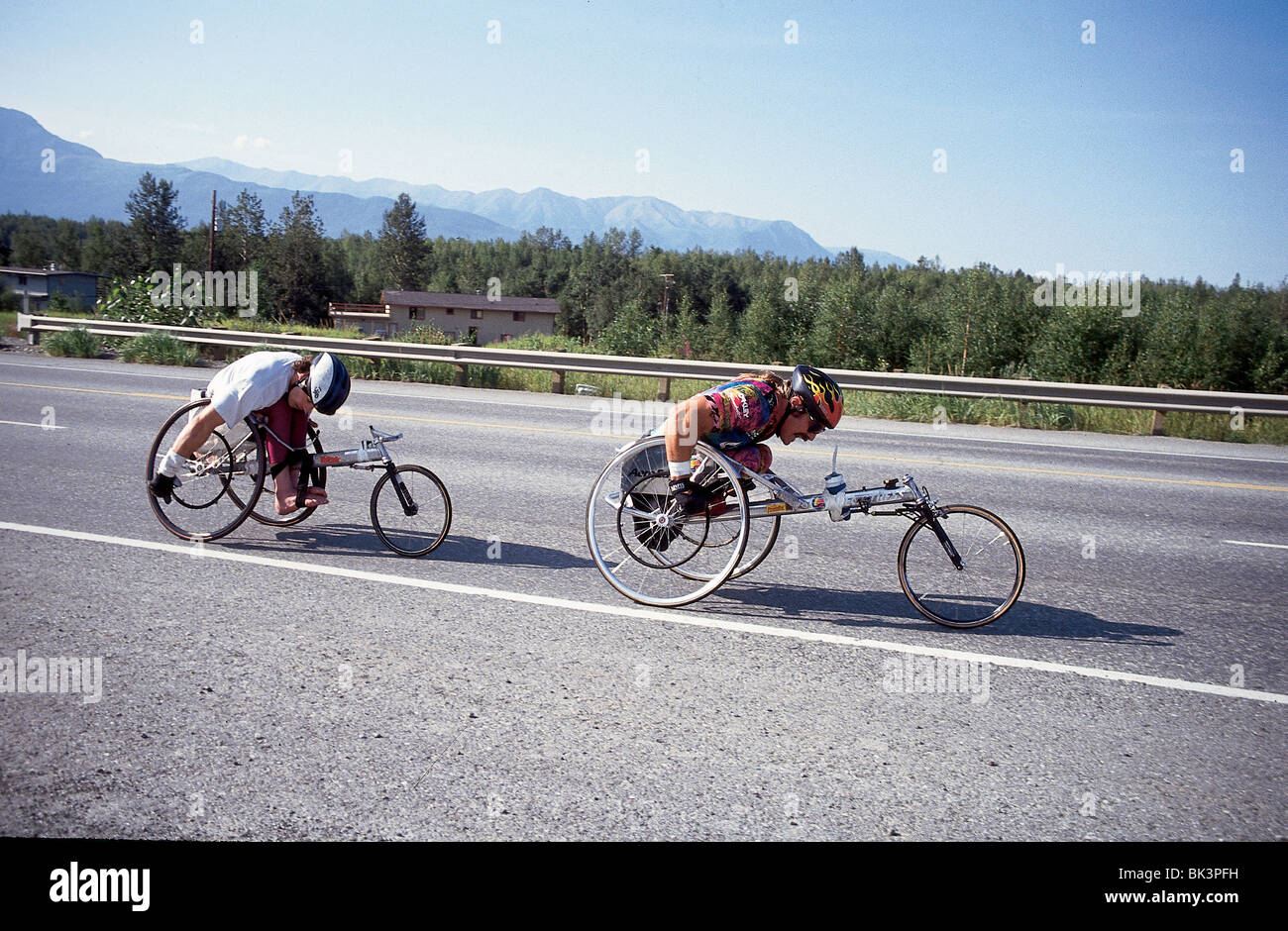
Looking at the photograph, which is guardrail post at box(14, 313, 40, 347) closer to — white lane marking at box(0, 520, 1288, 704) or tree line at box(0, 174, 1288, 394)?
tree line at box(0, 174, 1288, 394)

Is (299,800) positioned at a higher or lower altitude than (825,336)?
lower

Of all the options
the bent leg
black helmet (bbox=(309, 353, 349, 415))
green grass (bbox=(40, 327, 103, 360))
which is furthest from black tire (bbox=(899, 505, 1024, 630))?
green grass (bbox=(40, 327, 103, 360))

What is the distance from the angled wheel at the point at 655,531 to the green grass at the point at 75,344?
748 inches

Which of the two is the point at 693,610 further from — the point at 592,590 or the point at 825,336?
the point at 825,336

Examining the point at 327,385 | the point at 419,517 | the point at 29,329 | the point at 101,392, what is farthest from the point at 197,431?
the point at 29,329

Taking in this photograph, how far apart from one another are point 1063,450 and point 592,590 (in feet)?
33.8

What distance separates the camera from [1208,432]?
642 inches

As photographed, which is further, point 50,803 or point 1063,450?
point 1063,450

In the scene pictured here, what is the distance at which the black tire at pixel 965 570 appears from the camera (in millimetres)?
5141

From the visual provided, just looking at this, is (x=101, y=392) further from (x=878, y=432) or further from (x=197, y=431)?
(x=878, y=432)

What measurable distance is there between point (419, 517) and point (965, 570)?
3869 millimetres

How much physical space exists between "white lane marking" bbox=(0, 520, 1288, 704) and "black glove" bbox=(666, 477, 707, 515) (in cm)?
67
